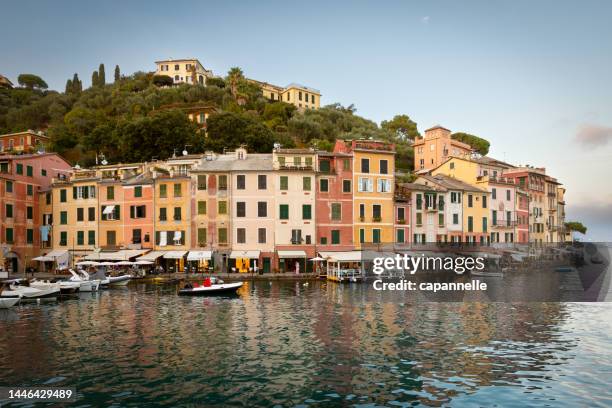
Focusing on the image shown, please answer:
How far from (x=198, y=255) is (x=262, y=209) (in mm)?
8792

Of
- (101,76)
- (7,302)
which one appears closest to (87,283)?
(7,302)

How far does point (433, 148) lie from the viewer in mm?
96250

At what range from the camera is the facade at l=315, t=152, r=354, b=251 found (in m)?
59.9

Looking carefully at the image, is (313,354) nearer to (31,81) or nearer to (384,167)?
(384,167)

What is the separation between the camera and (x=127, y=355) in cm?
2158

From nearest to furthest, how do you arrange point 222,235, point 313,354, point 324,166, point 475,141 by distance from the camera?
point 313,354
point 222,235
point 324,166
point 475,141

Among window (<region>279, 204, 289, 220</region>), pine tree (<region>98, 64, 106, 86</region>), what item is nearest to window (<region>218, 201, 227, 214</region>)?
window (<region>279, 204, 289, 220</region>)

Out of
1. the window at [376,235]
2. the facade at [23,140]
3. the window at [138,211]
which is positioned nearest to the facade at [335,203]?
the window at [376,235]

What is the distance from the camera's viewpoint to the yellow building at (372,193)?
2394 inches

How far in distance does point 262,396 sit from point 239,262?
42.2 metres

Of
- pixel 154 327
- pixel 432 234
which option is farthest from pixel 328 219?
pixel 154 327

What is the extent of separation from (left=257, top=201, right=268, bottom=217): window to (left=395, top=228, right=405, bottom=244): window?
1618cm

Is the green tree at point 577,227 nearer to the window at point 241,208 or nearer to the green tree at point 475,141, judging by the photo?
the green tree at point 475,141

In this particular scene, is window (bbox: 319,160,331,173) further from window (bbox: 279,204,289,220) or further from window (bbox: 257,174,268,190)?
window (bbox: 257,174,268,190)
